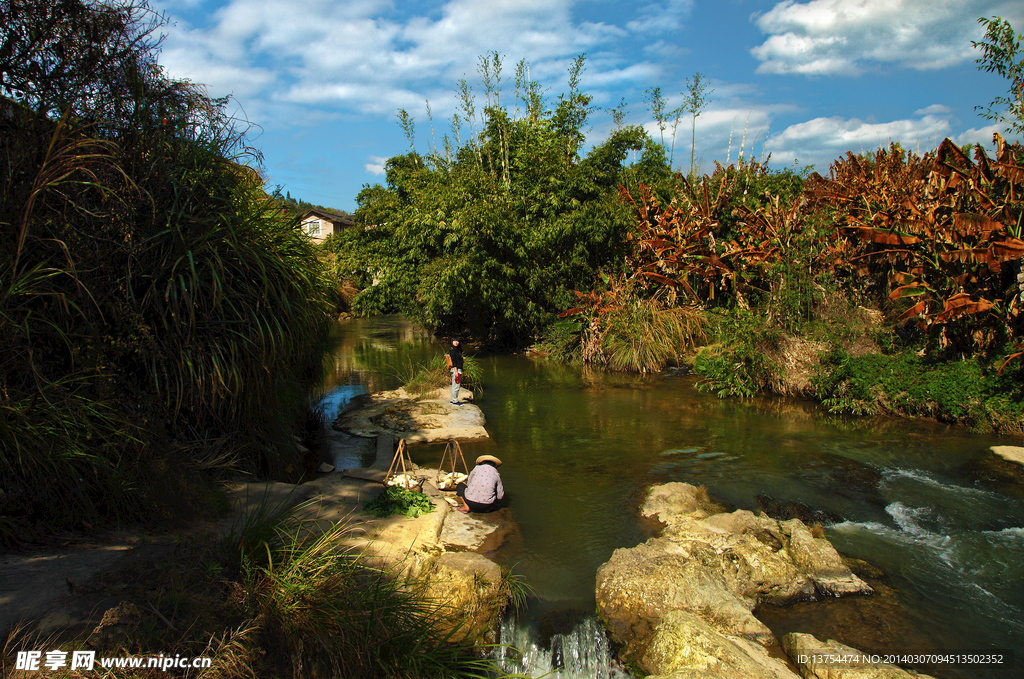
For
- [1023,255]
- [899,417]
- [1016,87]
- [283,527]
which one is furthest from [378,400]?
[1016,87]

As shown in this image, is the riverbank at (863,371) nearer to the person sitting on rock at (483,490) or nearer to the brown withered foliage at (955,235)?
the brown withered foliage at (955,235)

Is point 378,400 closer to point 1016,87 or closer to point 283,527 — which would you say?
point 283,527

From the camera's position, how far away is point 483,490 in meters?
7.59

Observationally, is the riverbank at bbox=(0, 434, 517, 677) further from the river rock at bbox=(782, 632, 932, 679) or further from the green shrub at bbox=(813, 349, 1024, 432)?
the green shrub at bbox=(813, 349, 1024, 432)

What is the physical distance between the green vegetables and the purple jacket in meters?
0.56

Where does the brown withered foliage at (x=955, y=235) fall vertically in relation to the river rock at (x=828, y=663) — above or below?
above

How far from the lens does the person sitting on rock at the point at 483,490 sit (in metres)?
7.59

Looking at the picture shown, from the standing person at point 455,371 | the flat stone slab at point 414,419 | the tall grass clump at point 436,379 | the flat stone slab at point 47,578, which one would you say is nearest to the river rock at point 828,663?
the flat stone slab at point 47,578

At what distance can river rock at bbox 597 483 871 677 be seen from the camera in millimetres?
5184

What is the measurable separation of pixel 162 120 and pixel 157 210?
126 centimetres

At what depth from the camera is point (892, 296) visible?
12.7m

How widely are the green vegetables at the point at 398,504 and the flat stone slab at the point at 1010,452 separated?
994cm

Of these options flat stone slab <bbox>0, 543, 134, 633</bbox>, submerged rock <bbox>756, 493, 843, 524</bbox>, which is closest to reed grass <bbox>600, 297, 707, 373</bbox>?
submerged rock <bbox>756, 493, 843, 524</bbox>

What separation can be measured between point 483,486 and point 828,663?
417 centimetres
